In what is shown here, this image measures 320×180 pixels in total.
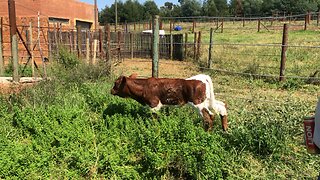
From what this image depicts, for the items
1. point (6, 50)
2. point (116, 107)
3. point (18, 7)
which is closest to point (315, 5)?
point (18, 7)

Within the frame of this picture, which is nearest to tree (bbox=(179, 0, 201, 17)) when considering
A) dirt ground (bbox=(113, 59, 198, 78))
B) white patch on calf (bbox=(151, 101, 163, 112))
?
dirt ground (bbox=(113, 59, 198, 78))

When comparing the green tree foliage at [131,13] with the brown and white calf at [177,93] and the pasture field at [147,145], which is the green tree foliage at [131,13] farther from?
the pasture field at [147,145]

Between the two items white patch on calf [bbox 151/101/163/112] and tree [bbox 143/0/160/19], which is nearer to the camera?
white patch on calf [bbox 151/101/163/112]

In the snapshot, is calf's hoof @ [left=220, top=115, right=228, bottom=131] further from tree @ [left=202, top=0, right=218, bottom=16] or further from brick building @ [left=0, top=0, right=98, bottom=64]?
tree @ [left=202, top=0, right=218, bottom=16]

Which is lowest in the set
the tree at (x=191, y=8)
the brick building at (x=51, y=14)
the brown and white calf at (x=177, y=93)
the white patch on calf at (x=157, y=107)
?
the white patch on calf at (x=157, y=107)

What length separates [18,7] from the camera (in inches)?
963

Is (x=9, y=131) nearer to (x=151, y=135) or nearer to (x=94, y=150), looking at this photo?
(x=94, y=150)

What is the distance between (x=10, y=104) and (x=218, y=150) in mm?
4214

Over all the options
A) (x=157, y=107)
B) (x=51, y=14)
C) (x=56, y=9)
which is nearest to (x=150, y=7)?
(x=56, y=9)

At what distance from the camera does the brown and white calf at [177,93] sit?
4.87 metres

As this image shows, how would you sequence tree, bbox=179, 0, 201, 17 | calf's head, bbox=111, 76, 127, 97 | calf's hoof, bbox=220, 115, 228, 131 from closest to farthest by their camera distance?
calf's hoof, bbox=220, 115, 228, 131, calf's head, bbox=111, 76, 127, 97, tree, bbox=179, 0, 201, 17

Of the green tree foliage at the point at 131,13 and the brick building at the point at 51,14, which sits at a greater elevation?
Answer: the green tree foliage at the point at 131,13

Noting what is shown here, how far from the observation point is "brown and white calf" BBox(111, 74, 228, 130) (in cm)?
487

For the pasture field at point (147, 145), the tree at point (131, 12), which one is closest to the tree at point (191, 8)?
the tree at point (131, 12)
